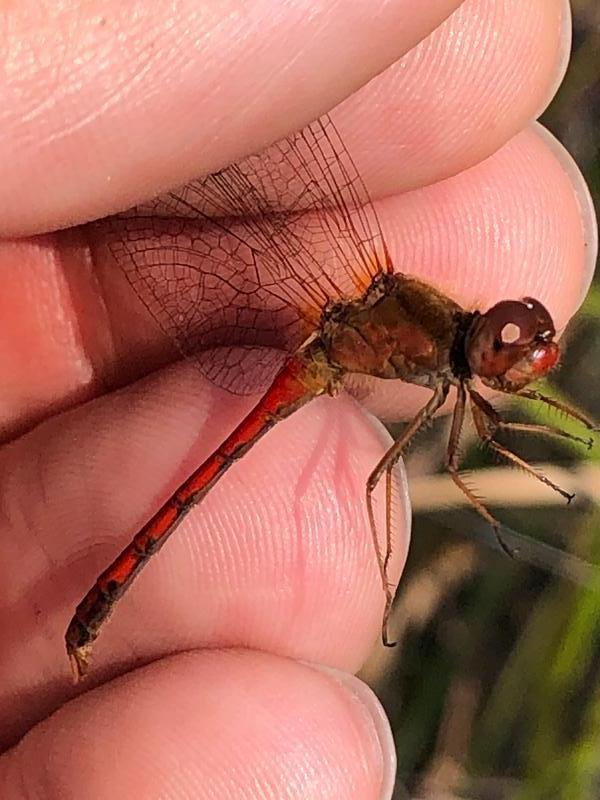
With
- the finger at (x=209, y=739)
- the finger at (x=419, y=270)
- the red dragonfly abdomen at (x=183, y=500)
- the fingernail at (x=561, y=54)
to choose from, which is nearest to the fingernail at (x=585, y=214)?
the finger at (x=419, y=270)

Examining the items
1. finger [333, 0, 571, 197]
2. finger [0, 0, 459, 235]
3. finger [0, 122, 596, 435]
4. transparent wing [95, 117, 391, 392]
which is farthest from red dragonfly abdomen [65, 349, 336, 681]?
finger [0, 0, 459, 235]

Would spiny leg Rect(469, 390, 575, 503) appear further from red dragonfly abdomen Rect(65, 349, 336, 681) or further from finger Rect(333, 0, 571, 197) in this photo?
finger Rect(333, 0, 571, 197)

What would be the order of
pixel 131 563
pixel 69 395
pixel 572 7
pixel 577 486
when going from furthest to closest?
1. pixel 572 7
2. pixel 577 486
3. pixel 69 395
4. pixel 131 563

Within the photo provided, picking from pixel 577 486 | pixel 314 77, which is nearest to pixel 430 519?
pixel 577 486

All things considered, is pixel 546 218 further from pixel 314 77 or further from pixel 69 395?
pixel 69 395

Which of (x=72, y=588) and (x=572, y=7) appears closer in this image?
(x=72, y=588)

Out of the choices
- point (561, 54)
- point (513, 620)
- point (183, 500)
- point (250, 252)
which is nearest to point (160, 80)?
point (250, 252)

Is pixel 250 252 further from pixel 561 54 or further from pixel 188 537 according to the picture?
pixel 561 54
